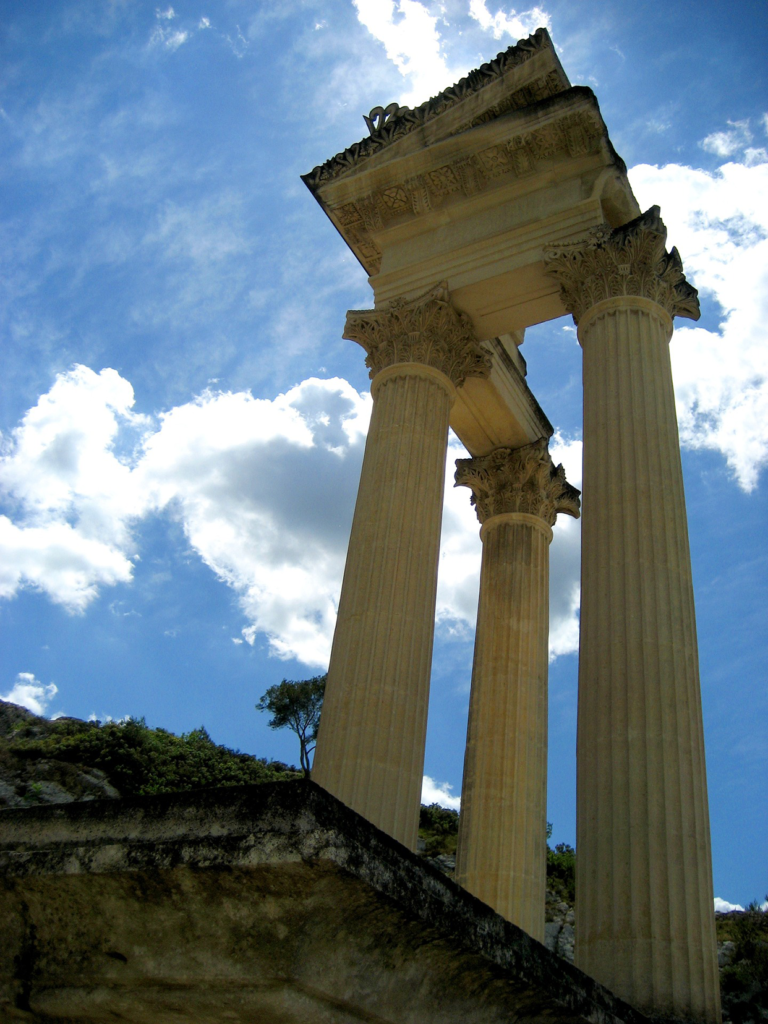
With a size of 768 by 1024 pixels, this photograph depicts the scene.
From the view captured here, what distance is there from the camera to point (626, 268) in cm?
2506

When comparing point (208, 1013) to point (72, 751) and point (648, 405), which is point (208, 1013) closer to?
point (648, 405)

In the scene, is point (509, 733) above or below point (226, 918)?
above

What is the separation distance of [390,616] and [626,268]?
39.0 feet

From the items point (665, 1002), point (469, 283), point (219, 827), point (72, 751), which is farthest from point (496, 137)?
point (72, 751)

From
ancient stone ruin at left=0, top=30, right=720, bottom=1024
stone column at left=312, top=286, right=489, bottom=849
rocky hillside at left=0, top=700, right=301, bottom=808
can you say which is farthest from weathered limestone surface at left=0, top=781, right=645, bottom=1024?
rocky hillside at left=0, top=700, right=301, bottom=808

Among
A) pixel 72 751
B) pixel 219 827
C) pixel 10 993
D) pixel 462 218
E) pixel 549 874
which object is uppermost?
pixel 462 218

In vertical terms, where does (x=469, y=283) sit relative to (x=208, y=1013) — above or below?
above

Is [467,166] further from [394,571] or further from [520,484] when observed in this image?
[394,571]

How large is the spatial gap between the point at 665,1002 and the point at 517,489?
21392 mm

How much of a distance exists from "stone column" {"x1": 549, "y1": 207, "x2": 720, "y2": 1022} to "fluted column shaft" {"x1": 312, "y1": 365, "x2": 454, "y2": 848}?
15.2 ft

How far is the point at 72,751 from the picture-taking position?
61.1 m

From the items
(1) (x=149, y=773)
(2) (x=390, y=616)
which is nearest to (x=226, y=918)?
(2) (x=390, y=616)

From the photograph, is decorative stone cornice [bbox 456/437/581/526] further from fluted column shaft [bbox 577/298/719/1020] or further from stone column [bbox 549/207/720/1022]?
fluted column shaft [bbox 577/298/719/1020]

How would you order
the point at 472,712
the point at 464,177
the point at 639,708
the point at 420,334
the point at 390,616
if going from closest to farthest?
the point at 639,708
the point at 390,616
the point at 420,334
the point at 464,177
the point at 472,712
